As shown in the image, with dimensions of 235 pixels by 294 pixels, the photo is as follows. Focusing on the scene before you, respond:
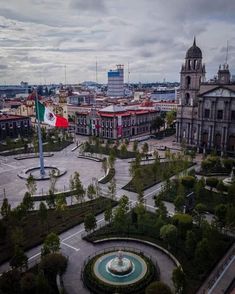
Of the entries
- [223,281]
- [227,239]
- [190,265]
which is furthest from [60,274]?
[227,239]

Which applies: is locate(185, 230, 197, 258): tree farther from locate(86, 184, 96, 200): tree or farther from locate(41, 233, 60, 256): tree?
locate(86, 184, 96, 200): tree

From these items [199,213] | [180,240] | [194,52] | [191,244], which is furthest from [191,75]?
[191,244]

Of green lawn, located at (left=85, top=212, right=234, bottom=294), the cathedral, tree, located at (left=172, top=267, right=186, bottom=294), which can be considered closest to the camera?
tree, located at (left=172, top=267, right=186, bottom=294)

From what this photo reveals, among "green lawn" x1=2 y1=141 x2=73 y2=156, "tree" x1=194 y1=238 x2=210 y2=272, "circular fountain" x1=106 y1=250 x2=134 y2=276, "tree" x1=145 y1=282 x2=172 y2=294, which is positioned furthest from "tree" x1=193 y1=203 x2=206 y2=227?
"green lawn" x1=2 y1=141 x2=73 y2=156

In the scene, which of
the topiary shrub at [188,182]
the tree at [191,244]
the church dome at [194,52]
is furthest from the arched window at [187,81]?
the tree at [191,244]

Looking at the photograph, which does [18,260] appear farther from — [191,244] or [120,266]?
[191,244]

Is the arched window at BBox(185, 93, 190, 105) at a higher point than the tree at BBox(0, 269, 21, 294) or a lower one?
higher
